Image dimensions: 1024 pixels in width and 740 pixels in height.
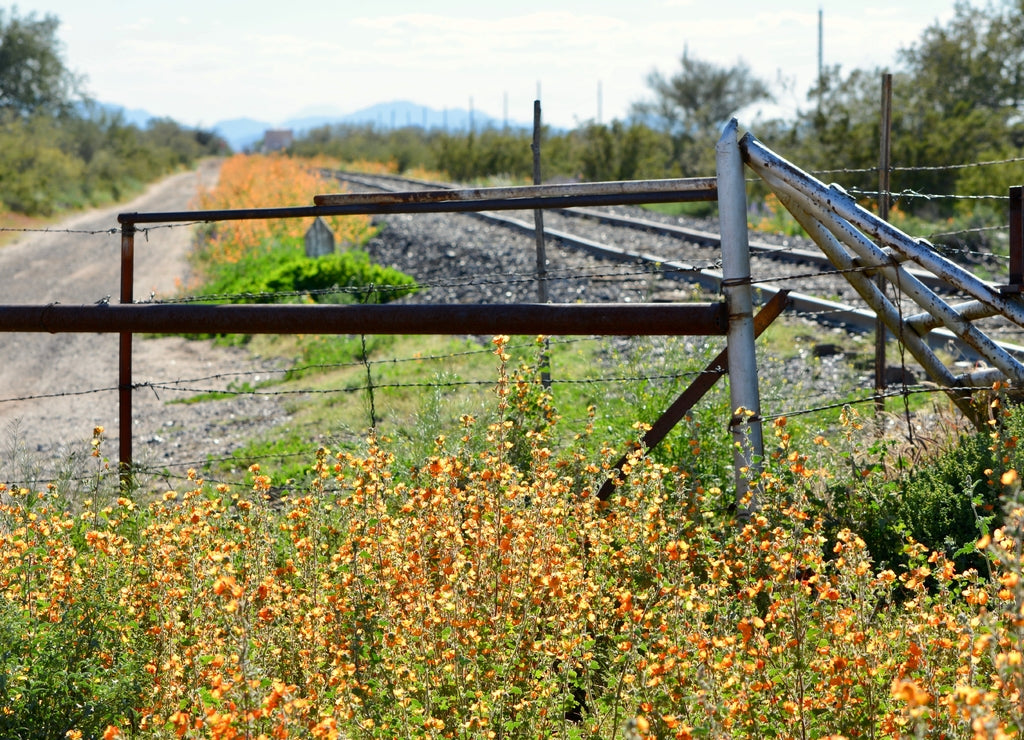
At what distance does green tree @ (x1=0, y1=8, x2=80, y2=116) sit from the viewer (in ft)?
206

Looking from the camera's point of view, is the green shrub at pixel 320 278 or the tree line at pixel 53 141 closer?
the green shrub at pixel 320 278

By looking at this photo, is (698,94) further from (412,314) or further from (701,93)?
(412,314)

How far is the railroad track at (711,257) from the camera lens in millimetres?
8961

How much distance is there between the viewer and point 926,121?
24797 mm

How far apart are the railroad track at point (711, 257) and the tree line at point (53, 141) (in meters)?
20.2

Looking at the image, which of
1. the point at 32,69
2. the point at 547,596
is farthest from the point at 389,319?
the point at 32,69

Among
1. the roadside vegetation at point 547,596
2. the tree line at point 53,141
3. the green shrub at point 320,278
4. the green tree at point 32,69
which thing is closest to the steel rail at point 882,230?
the roadside vegetation at point 547,596

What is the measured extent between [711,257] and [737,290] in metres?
10.1

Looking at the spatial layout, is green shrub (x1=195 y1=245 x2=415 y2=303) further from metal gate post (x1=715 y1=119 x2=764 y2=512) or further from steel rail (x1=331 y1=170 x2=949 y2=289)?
metal gate post (x1=715 y1=119 x2=764 y2=512)

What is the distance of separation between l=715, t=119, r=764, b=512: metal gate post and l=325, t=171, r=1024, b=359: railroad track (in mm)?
799

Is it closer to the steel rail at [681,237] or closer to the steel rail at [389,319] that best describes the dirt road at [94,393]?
the steel rail at [389,319]

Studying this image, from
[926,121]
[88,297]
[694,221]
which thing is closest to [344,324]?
[88,297]

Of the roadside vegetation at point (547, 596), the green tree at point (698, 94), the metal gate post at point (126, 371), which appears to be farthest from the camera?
the green tree at point (698, 94)

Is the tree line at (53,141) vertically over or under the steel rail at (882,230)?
over
